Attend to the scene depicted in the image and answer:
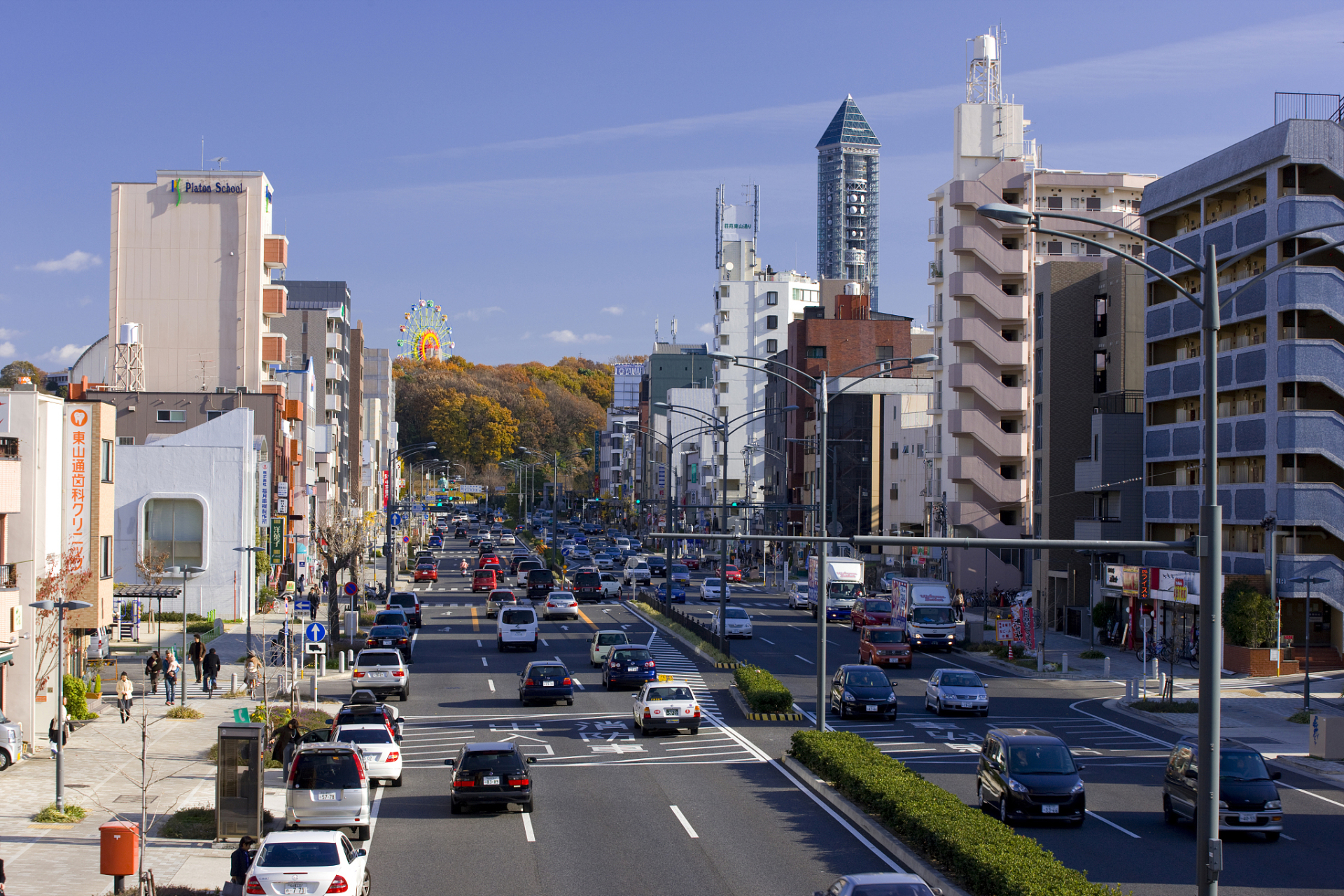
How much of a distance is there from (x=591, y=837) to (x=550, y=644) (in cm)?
3601

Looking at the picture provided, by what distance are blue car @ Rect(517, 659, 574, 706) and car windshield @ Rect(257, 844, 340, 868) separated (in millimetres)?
22030

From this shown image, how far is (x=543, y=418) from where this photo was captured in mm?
191875

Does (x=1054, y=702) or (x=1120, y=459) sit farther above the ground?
(x=1120, y=459)

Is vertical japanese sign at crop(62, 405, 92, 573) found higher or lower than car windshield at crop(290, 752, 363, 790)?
higher

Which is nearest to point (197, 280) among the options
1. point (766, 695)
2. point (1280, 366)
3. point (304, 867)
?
point (766, 695)

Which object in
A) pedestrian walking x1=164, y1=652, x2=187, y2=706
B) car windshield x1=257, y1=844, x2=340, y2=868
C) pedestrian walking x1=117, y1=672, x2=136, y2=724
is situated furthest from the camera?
pedestrian walking x1=164, y1=652, x2=187, y2=706

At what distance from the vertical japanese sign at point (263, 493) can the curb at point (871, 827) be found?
44.9 m

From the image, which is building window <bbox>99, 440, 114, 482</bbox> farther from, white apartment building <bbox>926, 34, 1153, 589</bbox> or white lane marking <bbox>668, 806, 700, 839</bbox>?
white apartment building <bbox>926, 34, 1153, 589</bbox>

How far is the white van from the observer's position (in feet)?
181

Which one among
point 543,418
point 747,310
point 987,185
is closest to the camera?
point 987,185

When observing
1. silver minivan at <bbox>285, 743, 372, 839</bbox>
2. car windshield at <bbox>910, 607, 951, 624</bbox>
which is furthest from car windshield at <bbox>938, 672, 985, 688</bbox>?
silver minivan at <bbox>285, 743, 372, 839</bbox>

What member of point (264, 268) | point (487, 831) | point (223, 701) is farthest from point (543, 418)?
point (487, 831)

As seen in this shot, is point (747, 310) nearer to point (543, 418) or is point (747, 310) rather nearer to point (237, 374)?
point (543, 418)

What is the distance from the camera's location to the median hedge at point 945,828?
16.7 m
